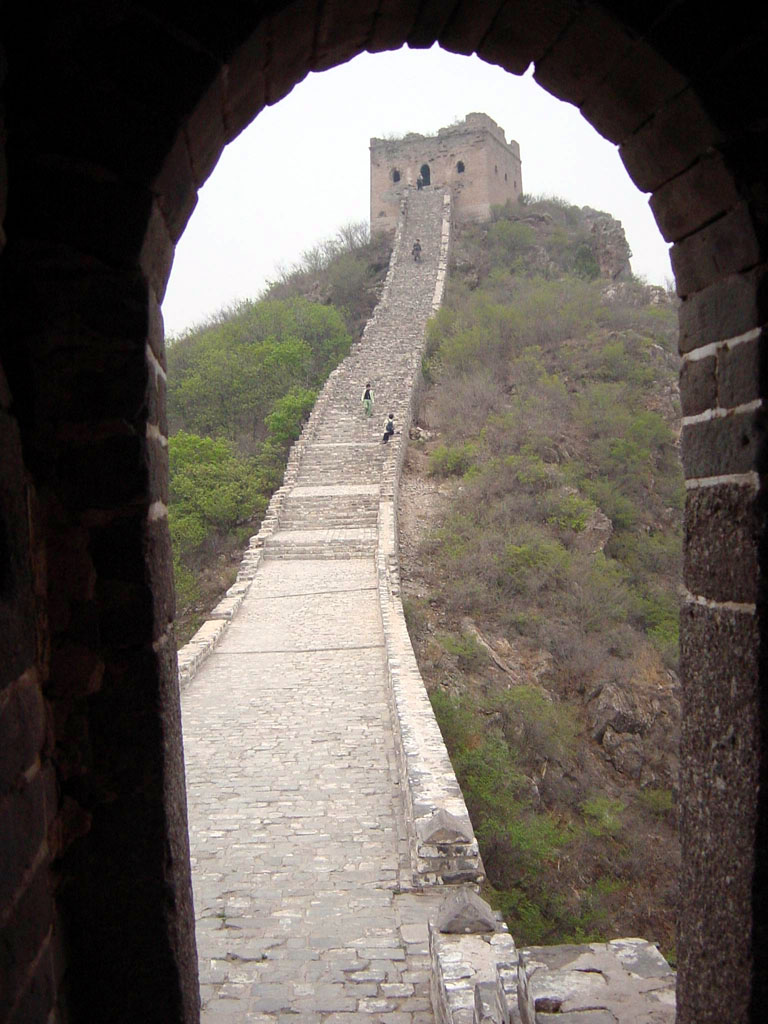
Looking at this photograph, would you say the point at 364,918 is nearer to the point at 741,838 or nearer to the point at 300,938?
the point at 300,938

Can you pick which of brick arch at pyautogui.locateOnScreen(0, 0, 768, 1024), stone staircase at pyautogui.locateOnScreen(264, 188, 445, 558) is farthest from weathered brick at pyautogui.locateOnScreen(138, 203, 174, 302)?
stone staircase at pyautogui.locateOnScreen(264, 188, 445, 558)

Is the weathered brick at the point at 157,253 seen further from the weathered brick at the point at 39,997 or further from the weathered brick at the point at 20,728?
the weathered brick at the point at 39,997

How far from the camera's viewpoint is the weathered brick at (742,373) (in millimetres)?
2252

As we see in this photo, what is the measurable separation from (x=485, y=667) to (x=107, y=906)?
409 inches

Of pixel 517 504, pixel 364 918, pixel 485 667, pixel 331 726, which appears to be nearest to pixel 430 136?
pixel 517 504

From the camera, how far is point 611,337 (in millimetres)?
24031

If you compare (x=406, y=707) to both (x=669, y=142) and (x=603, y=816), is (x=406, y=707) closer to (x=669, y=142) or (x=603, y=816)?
(x=603, y=816)

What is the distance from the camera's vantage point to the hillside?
826cm

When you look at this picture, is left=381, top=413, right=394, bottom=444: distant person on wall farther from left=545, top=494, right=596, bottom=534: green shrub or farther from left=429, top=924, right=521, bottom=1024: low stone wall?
left=429, top=924, right=521, bottom=1024: low stone wall

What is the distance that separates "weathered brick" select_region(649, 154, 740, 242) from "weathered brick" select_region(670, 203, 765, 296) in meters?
0.03

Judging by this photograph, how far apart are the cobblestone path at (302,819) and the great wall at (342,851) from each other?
0.02 m

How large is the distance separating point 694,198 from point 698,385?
21.5 inches

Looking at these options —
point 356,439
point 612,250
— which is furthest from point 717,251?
point 612,250

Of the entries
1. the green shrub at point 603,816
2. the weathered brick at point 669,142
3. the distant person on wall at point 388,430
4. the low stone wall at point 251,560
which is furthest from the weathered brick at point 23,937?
the distant person on wall at point 388,430
